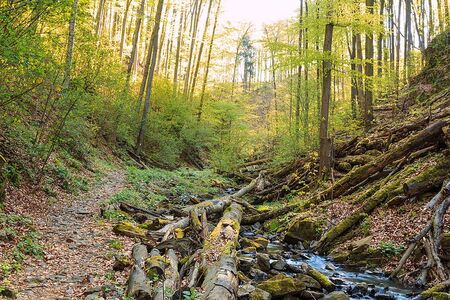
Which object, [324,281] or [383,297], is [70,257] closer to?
[324,281]

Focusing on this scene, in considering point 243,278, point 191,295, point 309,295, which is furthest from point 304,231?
point 191,295

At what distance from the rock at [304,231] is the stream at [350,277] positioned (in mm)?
414

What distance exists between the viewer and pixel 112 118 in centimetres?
2056

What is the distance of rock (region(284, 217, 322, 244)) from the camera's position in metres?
10.7

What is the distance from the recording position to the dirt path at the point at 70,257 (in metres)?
5.78

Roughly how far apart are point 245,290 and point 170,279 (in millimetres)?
1304

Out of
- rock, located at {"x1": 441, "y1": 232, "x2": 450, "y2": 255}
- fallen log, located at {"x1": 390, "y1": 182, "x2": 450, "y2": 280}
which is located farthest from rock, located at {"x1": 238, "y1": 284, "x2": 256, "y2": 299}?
rock, located at {"x1": 441, "y1": 232, "x2": 450, "y2": 255}

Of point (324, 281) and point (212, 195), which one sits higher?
point (212, 195)

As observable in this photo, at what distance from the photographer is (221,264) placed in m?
6.62

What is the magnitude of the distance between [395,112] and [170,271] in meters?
15.7

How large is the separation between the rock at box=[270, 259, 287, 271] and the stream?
120 mm

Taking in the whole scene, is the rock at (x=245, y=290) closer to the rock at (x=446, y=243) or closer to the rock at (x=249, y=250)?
the rock at (x=249, y=250)

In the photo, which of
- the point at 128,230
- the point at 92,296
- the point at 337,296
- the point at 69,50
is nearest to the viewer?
the point at 92,296

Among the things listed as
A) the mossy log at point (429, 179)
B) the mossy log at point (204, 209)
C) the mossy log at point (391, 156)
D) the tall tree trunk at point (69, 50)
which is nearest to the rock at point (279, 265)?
the mossy log at point (204, 209)
